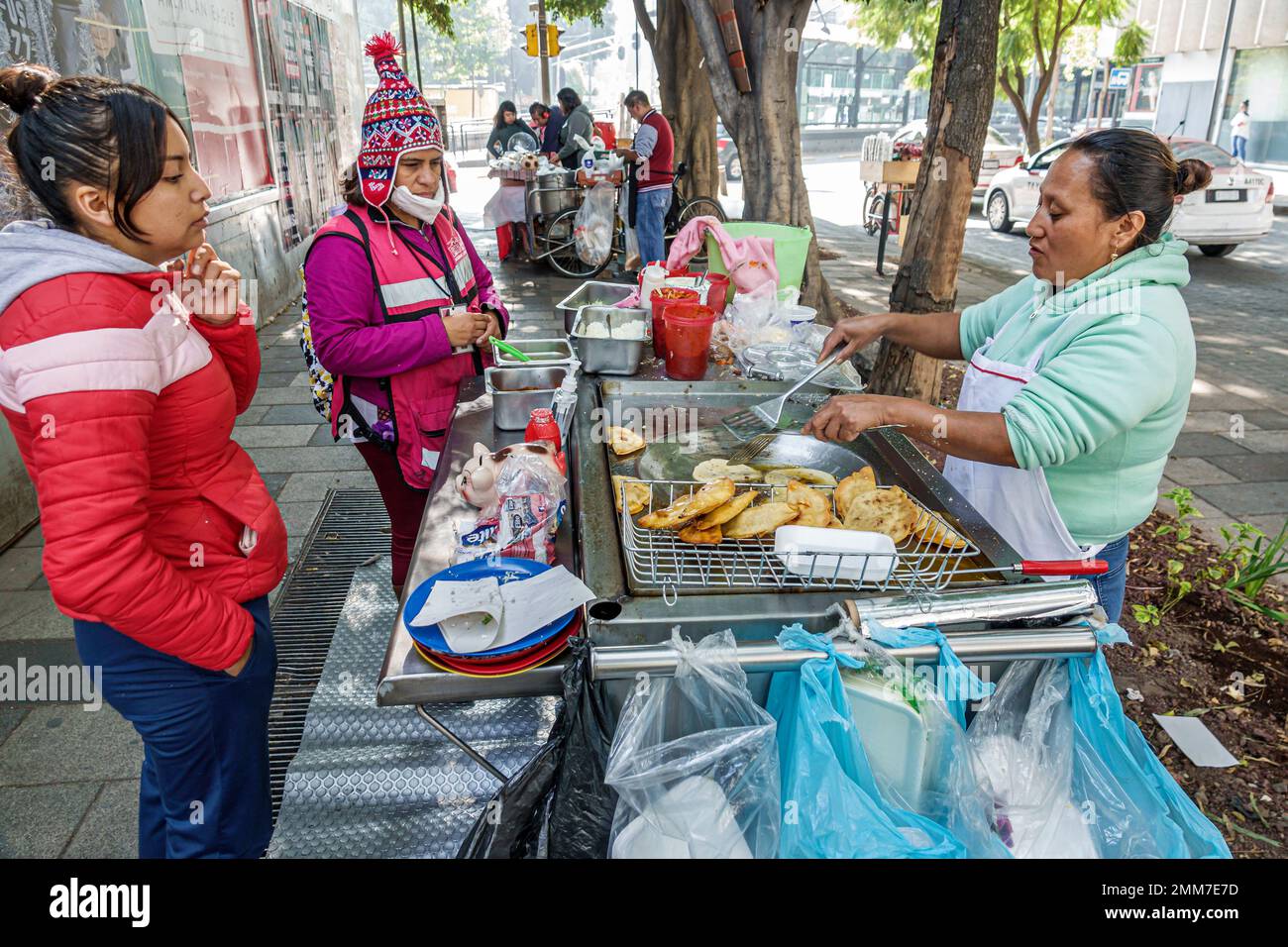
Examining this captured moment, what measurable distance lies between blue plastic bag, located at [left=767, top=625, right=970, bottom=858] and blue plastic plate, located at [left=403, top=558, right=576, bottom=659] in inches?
18.6

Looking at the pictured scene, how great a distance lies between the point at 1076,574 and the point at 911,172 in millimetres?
8975

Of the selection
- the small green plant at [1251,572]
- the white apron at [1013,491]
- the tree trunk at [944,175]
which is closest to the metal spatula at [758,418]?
the white apron at [1013,491]

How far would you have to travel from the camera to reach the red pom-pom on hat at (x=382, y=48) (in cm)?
285

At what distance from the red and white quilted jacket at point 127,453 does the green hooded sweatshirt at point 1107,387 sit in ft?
5.56

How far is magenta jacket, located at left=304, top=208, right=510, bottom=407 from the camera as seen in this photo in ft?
8.11

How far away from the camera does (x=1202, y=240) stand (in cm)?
1097

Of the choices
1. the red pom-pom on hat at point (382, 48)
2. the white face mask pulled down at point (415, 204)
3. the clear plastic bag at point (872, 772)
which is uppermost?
the red pom-pom on hat at point (382, 48)

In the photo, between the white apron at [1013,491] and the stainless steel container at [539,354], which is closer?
the white apron at [1013,491]

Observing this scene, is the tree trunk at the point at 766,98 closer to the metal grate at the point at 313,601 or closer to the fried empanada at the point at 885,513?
the metal grate at the point at 313,601

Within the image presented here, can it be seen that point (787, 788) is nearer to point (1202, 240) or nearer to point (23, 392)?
point (23, 392)

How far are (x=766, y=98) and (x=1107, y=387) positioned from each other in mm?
5390

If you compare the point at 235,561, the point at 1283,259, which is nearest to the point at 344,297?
the point at 235,561

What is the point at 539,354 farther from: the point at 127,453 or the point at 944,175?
the point at 944,175

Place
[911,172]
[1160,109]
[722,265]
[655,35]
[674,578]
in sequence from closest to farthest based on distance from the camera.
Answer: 1. [674,578]
2. [722,265]
3. [911,172]
4. [655,35]
5. [1160,109]
